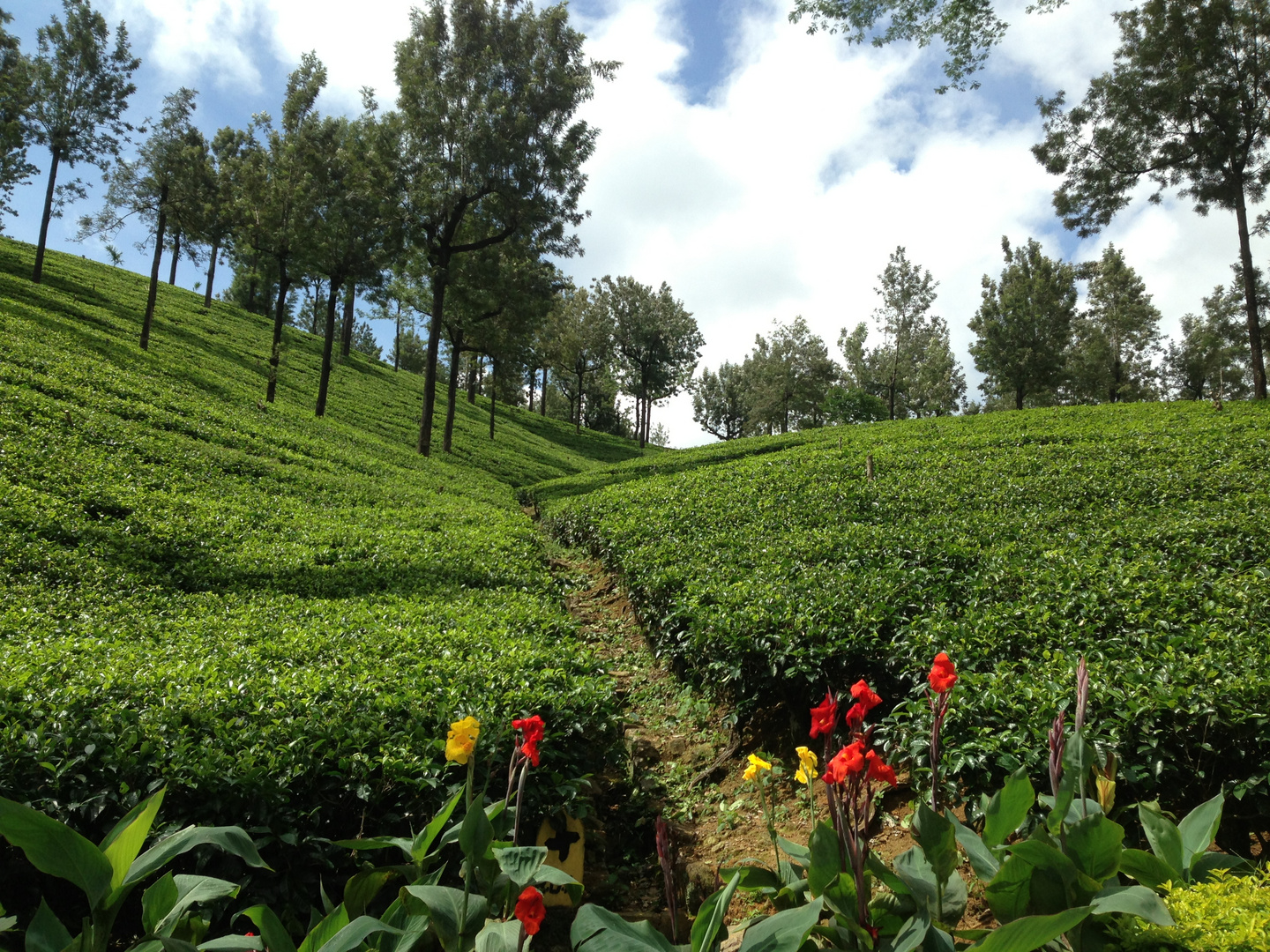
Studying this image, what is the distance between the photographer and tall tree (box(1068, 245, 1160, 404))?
3525 cm

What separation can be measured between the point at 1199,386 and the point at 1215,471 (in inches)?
1850

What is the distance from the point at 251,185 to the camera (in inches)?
835

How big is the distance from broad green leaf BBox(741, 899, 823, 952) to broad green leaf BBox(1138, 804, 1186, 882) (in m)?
1.18

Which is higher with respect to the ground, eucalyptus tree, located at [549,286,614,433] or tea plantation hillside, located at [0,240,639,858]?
eucalyptus tree, located at [549,286,614,433]

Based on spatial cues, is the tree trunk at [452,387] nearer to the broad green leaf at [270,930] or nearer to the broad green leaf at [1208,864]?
the broad green leaf at [270,930]

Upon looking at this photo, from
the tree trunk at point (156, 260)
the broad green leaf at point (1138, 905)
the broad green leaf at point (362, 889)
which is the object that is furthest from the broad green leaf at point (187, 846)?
the tree trunk at point (156, 260)

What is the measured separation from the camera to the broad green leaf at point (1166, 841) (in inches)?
84.5

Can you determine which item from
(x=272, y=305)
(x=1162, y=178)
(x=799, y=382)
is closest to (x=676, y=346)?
(x=799, y=382)

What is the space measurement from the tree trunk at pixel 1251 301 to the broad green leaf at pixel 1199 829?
18055mm

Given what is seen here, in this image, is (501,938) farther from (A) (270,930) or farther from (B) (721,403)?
(B) (721,403)

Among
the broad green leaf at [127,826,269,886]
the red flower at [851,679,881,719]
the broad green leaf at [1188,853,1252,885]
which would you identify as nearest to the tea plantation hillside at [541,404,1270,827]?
the broad green leaf at [1188,853,1252,885]

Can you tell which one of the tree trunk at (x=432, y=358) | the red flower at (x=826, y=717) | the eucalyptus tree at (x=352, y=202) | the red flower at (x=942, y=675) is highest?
the eucalyptus tree at (x=352, y=202)

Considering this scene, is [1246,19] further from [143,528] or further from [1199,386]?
[1199,386]

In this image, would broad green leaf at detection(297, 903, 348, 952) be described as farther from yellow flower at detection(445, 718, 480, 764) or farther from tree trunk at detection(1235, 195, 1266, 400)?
tree trunk at detection(1235, 195, 1266, 400)
